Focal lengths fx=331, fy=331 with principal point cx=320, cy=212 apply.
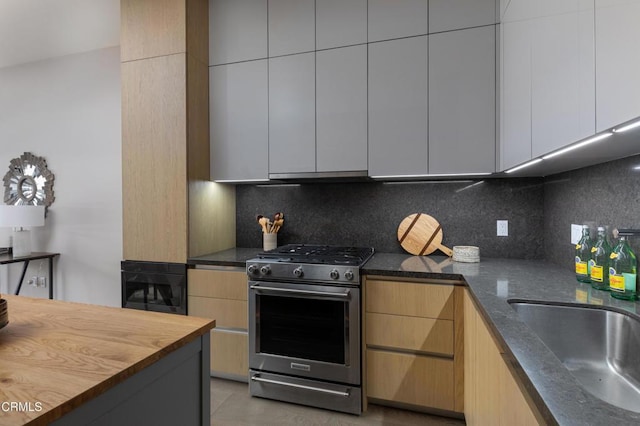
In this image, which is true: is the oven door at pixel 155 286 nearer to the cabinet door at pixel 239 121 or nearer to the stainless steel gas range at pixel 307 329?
the stainless steel gas range at pixel 307 329

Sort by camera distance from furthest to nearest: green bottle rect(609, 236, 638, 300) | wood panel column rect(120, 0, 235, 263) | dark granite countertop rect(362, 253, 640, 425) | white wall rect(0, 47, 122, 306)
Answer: white wall rect(0, 47, 122, 306) → wood panel column rect(120, 0, 235, 263) → green bottle rect(609, 236, 638, 300) → dark granite countertop rect(362, 253, 640, 425)

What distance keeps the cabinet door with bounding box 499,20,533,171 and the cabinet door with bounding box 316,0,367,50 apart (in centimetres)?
90

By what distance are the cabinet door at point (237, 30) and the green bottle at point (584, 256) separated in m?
2.32

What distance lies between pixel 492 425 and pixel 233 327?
5.45ft

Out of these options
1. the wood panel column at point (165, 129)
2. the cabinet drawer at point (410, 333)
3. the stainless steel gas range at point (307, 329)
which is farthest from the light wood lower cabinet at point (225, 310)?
the cabinet drawer at point (410, 333)

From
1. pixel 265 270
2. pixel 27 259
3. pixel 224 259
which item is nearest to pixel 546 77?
pixel 265 270

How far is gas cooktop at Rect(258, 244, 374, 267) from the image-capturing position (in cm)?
206

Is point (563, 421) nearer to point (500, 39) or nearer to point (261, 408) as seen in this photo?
point (261, 408)

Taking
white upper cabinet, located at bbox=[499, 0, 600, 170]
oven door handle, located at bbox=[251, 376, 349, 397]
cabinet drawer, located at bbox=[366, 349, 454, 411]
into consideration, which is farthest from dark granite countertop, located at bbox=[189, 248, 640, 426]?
oven door handle, located at bbox=[251, 376, 349, 397]

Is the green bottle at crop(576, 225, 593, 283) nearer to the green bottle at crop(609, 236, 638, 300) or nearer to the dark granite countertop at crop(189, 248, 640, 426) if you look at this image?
the dark granite countertop at crop(189, 248, 640, 426)

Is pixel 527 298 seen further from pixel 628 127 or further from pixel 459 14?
pixel 459 14

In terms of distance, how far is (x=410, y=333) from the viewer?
1.92 metres

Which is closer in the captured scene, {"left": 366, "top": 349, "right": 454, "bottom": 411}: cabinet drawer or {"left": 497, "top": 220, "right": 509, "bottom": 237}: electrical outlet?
{"left": 366, "top": 349, "right": 454, "bottom": 411}: cabinet drawer

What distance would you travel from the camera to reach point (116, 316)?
1.17 metres
